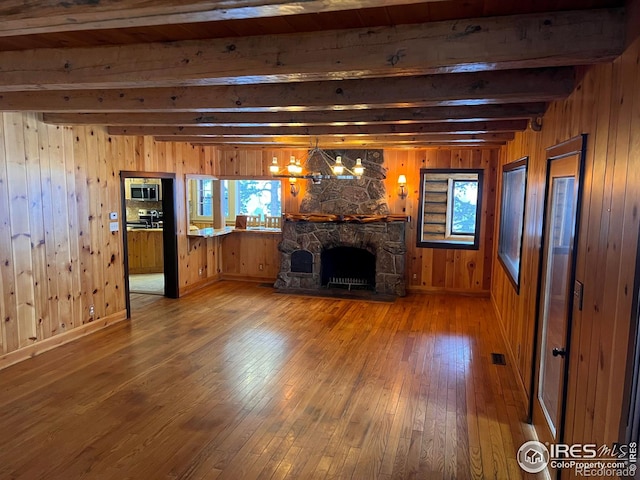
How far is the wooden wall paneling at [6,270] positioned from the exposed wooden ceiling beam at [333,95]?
695 millimetres

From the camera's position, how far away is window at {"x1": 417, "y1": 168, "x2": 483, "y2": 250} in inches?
286

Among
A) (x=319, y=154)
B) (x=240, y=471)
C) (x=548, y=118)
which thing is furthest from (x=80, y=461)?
(x=319, y=154)

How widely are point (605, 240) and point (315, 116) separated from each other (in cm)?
279

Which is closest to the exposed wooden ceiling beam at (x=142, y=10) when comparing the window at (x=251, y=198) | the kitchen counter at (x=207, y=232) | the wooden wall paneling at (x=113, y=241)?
the wooden wall paneling at (x=113, y=241)

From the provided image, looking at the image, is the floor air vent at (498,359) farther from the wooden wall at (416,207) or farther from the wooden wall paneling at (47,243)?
the wooden wall paneling at (47,243)

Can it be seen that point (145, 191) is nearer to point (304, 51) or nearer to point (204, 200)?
point (204, 200)

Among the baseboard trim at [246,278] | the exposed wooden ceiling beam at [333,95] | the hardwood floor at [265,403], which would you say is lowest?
the hardwood floor at [265,403]

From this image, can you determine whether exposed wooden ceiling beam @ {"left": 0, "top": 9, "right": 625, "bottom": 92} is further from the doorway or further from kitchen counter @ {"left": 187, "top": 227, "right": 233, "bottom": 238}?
kitchen counter @ {"left": 187, "top": 227, "right": 233, "bottom": 238}

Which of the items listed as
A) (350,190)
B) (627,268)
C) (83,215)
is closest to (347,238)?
(350,190)

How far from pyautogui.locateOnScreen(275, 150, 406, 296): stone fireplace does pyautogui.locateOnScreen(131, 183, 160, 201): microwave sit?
361cm

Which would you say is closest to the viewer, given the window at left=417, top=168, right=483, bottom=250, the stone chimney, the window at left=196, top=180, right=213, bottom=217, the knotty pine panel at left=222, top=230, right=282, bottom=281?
the window at left=417, top=168, right=483, bottom=250

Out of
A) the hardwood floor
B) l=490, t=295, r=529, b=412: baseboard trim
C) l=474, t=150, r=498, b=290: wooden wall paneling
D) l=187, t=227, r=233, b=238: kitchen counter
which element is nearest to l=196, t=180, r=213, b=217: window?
l=187, t=227, r=233, b=238: kitchen counter

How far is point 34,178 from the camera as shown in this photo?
4434mm

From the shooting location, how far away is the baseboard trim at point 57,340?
4.26 meters
